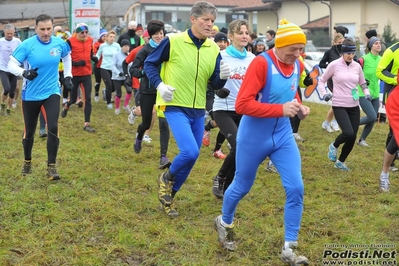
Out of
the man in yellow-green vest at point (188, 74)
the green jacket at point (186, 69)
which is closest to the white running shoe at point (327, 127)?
the man in yellow-green vest at point (188, 74)

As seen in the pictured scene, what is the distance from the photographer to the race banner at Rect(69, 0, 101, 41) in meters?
22.5

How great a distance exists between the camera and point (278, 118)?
5.03 m

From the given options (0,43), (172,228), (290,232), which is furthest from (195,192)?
(0,43)

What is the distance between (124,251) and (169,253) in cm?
39

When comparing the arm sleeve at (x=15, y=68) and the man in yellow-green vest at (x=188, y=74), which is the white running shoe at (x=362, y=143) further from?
the arm sleeve at (x=15, y=68)

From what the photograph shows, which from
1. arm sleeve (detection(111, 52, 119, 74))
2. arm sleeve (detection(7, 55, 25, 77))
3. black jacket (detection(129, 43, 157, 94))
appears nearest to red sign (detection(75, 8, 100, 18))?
arm sleeve (detection(111, 52, 119, 74))

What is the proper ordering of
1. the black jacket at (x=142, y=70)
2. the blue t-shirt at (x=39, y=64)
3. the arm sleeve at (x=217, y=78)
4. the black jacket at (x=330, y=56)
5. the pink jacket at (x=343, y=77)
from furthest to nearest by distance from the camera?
1. the black jacket at (x=330, y=56)
2. the pink jacket at (x=343, y=77)
3. the black jacket at (x=142, y=70)
4. the blue t-shirt at (x=39, y=64)
5. the arm sleeve at (x=217, y=78)

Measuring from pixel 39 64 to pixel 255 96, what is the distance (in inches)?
147

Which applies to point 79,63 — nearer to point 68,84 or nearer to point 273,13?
point 68,84

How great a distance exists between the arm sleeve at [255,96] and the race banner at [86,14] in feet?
60.4

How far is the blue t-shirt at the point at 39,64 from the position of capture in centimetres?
767

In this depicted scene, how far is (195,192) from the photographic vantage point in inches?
302

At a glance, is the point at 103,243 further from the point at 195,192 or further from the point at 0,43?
the point at 0,43

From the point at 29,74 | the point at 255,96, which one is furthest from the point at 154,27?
the point at 255,96
